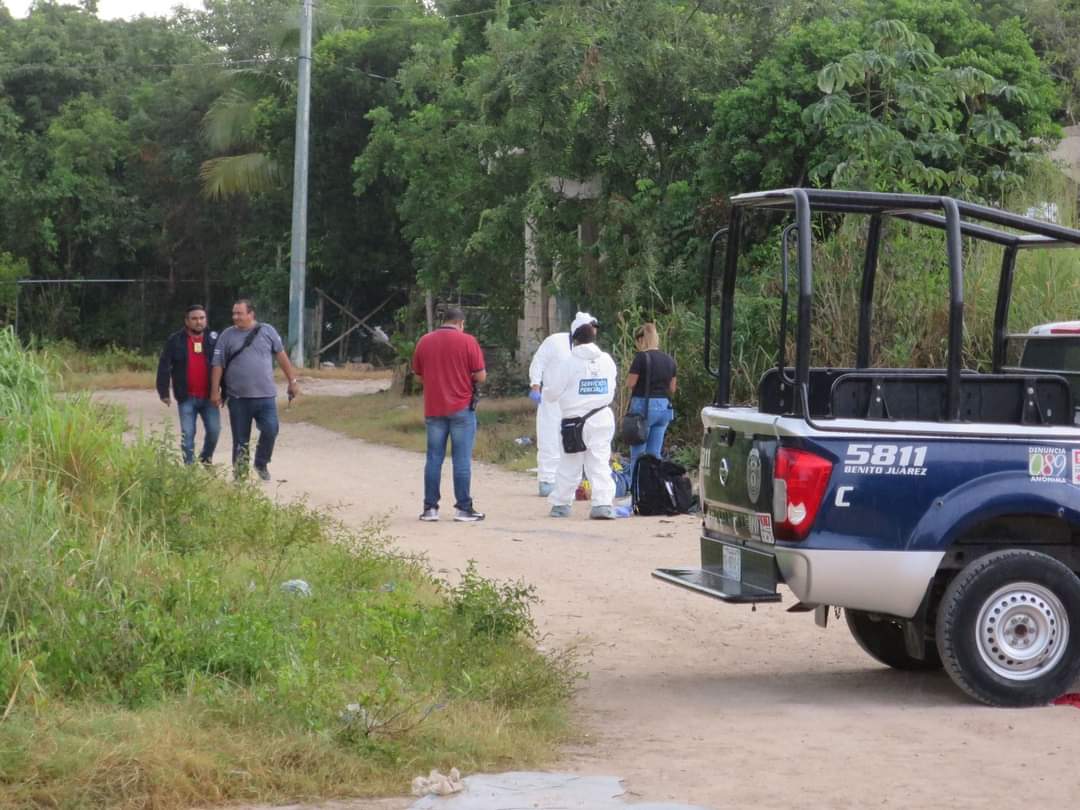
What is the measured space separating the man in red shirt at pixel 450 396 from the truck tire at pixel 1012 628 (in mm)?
6778

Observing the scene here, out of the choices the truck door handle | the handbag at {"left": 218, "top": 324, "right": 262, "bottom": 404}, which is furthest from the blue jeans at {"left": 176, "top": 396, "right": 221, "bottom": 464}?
the truck door handle

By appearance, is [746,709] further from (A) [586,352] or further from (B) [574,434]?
(A) [586,352]

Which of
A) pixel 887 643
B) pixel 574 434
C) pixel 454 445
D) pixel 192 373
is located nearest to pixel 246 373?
pixel 192 373

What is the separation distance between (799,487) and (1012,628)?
1187mm

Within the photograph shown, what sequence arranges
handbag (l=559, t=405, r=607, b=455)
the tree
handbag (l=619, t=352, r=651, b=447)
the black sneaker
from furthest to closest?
the tree < handbag (l=619, t=352, r=651, b=447) < handbag (l=559, t=405, r=607, b=455) < the black sneaker

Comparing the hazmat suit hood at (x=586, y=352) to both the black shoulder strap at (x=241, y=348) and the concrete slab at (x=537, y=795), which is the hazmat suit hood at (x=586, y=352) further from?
the concrete slab at (x=537, y=795)

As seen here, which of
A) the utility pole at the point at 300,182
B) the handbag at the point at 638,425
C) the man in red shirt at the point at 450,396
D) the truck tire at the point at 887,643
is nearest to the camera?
the truck tire at the point at 887,643

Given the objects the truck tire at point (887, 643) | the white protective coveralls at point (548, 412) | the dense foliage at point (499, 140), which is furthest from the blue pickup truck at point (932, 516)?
the dense foliage at point (499, 140)

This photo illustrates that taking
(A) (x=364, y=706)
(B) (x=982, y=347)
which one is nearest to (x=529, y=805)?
(A) (x=364, y=706)

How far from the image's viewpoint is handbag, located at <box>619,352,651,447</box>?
14.5 m

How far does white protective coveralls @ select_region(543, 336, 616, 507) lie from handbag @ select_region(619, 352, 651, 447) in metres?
0.18

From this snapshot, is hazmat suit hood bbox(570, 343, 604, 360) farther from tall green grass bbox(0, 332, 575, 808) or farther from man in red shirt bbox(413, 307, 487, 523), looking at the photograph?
tall green grass bbox(0, 332, 575, 808)

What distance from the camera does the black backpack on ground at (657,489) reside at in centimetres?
1448

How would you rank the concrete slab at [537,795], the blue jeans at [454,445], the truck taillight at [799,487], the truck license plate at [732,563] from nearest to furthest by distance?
1. the concrete slab at [537,795]
2. the truck taillight at [799,487]
3. the truck license plate at [732,563]
4. the blue jeans at [454,445]
